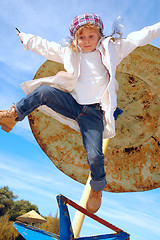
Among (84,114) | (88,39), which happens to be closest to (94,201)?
(84,114)

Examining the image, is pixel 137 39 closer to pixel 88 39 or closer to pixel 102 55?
pixel 102 55

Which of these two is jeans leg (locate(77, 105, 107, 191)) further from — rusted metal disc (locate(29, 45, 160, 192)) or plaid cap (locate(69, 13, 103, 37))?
rusted metal disc (locate(29, 45, 160, 192))

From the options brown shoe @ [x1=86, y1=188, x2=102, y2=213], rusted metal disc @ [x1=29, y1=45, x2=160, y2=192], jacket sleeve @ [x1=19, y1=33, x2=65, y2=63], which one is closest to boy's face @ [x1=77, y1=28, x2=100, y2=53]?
jacket sleeve @ [x1=19, y1=33, x2=65, y2=63]

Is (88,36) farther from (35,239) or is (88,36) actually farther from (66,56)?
(35,239)

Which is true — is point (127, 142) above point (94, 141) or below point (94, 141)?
above

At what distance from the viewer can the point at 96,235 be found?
291cm

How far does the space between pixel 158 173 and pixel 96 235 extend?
249cm

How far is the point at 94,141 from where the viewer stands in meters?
2.84

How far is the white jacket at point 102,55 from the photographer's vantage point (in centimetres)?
294

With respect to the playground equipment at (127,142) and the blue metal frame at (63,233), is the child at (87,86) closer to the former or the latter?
the blue metal frame at (63,233)

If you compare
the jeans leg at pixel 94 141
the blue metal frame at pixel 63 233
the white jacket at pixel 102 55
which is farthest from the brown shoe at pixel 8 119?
the blue metal frame at pixel 63 233

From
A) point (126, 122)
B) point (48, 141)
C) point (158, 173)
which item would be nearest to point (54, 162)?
point (48, 141)

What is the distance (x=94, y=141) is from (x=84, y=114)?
35 centimetres

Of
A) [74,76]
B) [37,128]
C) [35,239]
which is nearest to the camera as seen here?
[35,239]
